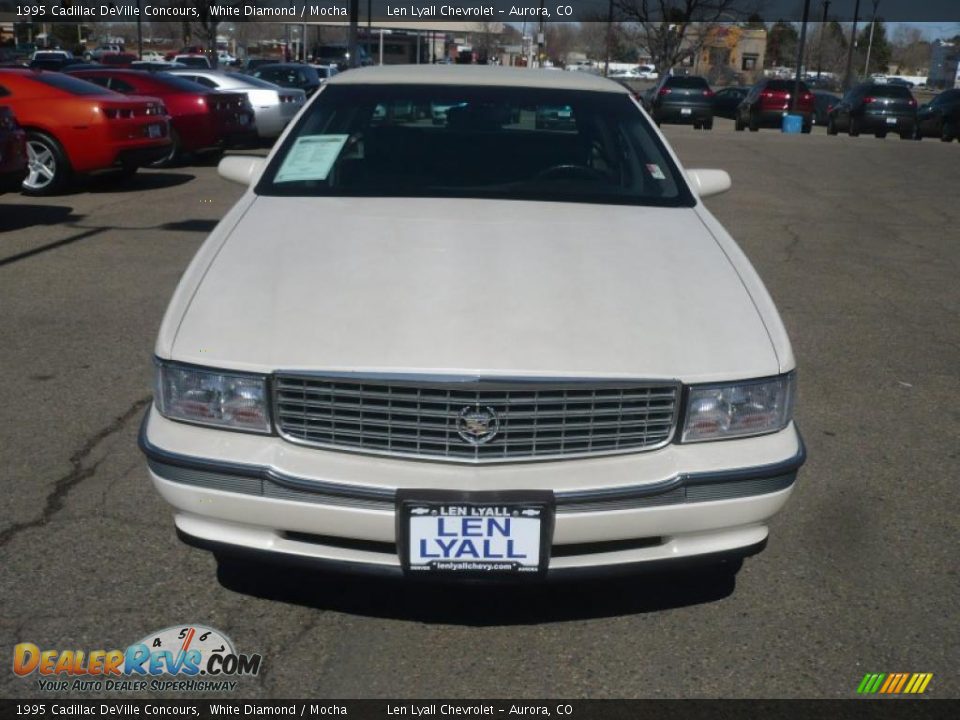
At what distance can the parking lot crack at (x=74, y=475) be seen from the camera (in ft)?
11.9

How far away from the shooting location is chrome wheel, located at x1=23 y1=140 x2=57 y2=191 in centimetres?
1137

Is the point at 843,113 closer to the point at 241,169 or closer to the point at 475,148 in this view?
the point at 475,148

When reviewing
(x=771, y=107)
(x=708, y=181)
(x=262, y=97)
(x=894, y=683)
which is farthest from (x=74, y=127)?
(x=771, y=107)

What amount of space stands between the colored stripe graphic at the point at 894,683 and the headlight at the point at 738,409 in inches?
29.3

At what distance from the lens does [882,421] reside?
502cm

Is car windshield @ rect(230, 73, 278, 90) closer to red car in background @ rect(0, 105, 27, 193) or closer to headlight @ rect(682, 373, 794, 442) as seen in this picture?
red car in background @ rect(0, 105, 27, 193)

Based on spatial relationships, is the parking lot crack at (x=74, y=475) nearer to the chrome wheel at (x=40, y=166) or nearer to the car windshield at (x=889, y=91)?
the chrome wheel at (x=40, y=166)

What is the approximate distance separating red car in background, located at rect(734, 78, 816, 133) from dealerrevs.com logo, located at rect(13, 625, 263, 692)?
28879mm

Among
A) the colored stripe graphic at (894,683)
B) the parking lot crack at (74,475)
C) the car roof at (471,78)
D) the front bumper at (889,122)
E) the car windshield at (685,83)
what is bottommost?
the front bumper at (889,122)

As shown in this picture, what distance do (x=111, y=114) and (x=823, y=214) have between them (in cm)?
821

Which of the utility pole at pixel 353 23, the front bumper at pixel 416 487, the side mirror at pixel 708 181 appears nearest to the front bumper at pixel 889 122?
the utility pole at pixel 353 23

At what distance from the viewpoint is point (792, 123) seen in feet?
93.8

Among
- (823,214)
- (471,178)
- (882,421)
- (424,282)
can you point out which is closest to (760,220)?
(823,214)

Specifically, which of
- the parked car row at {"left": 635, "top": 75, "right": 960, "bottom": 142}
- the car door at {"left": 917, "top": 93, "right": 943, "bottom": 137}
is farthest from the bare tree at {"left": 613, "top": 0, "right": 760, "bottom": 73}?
the car door at {"left": 917, "top": 93, "right": 943, "bottom": 137}
